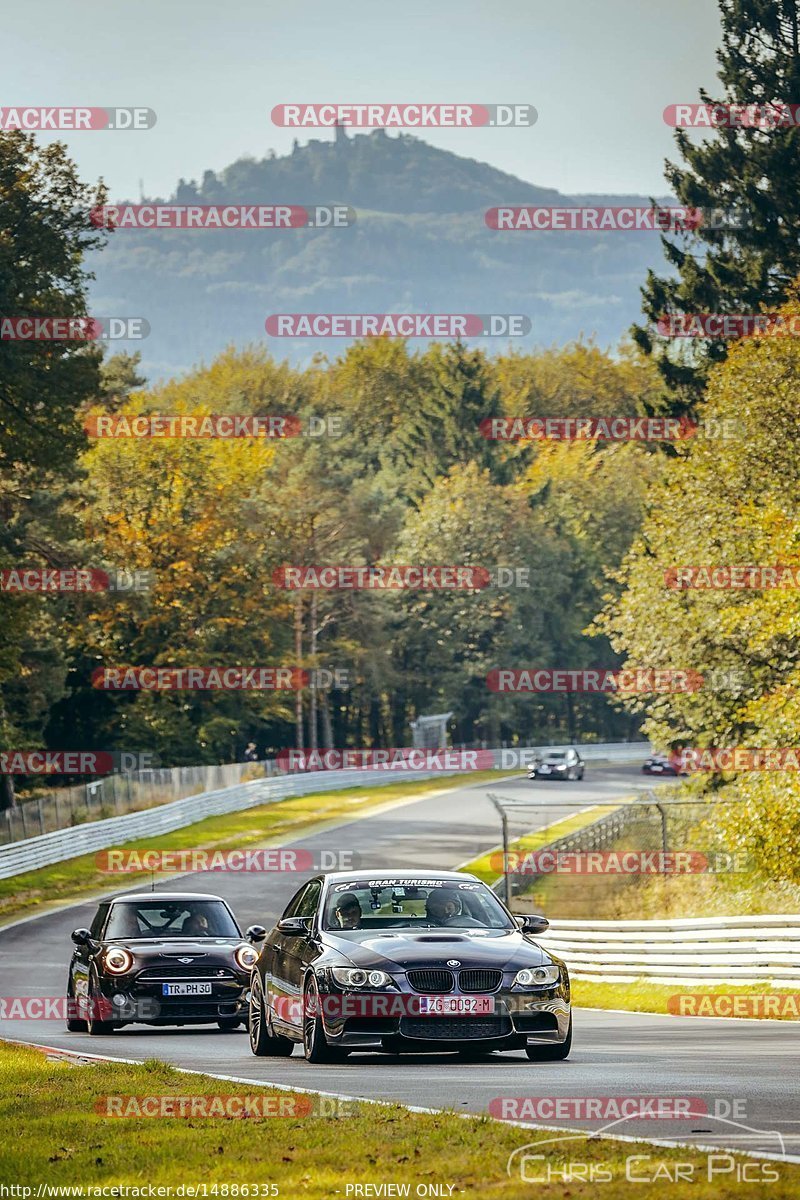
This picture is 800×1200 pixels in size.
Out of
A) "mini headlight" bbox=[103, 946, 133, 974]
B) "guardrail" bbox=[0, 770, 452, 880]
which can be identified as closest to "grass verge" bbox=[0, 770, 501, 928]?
"guardrail" bbox=[0, 770, 452, 880]

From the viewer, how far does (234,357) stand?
11994 cm

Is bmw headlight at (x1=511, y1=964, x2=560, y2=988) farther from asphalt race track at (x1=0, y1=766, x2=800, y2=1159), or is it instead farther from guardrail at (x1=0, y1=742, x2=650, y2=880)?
guardrail at (x1=0, y1=742, x2=650, y2=880)

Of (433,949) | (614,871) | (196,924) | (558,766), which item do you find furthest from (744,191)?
(433,949)

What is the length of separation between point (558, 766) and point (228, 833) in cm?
2327

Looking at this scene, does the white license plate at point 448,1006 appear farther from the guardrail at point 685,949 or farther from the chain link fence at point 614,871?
the chain link fence at point 614,871

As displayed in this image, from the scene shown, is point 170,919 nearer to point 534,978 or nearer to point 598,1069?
point 534,978

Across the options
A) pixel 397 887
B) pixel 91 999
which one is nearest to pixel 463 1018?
pixel 397 887

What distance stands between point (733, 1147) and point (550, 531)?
90996mm

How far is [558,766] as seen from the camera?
3019 inches

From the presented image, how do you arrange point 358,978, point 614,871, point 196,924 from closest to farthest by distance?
point 358,978 < point 196,924 < point 614,871

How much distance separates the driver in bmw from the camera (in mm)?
14109

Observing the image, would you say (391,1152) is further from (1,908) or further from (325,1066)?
(1,908)

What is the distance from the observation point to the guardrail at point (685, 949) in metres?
20.8

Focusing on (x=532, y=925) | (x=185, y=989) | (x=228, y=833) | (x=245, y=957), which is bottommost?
(x=228, y=833)
